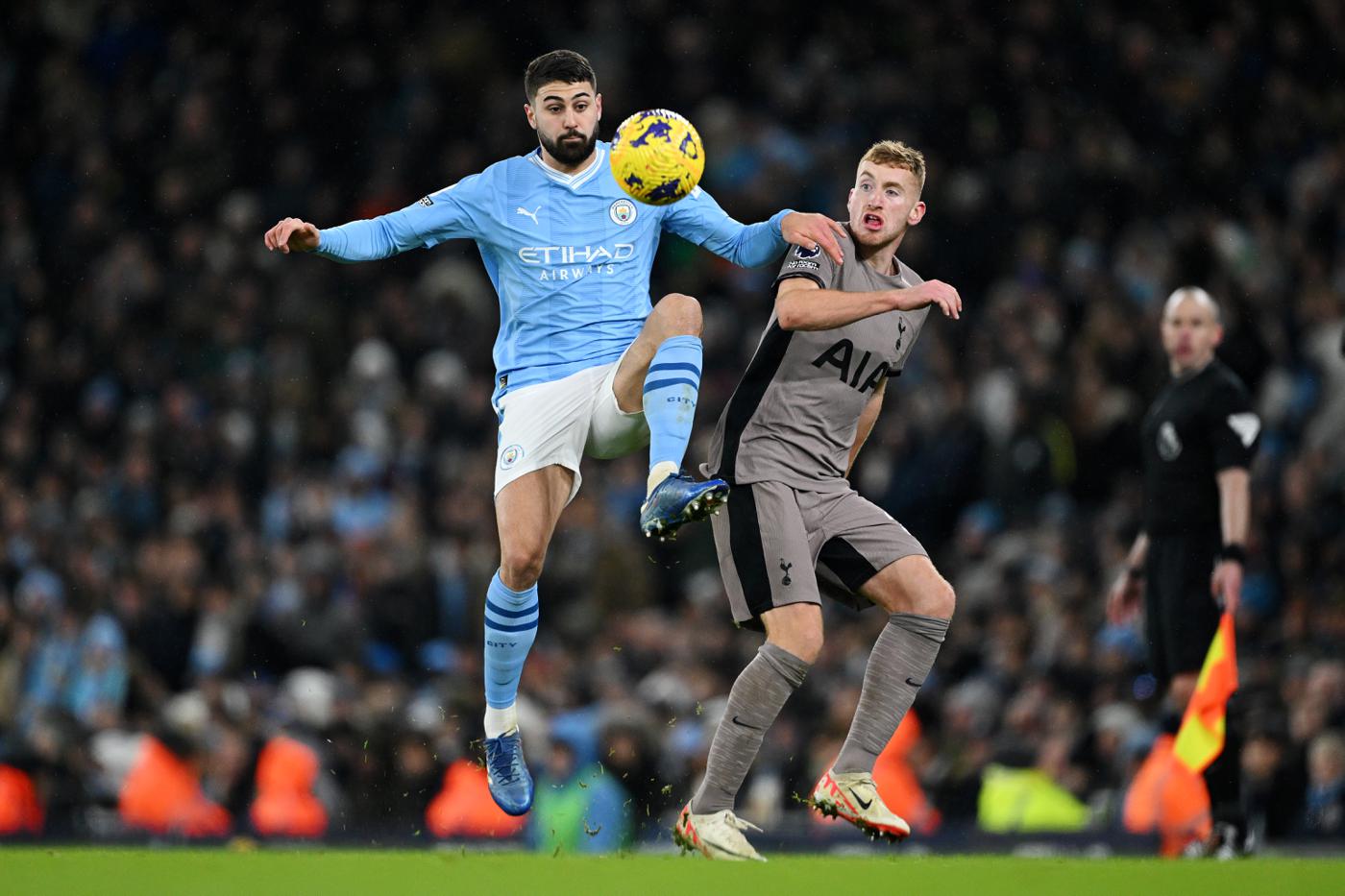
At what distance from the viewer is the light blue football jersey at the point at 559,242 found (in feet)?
23.5

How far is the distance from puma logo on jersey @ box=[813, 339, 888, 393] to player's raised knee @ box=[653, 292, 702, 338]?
47 cm

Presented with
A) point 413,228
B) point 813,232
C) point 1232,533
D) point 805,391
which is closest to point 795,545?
point 805,391

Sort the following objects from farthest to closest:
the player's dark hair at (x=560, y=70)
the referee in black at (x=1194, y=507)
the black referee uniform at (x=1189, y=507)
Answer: the black referee uniform at (x=1189, y=507) → the referee in black at (x=1194, y=507) → the player's dark hair at (x=560, y=70)

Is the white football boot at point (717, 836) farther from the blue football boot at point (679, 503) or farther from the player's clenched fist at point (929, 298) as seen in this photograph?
the player's clenched fist at point (929, 298)

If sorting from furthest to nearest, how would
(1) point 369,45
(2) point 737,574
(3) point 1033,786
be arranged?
(1) point 369,45, (3) point 1033,786, (2) point 737,574

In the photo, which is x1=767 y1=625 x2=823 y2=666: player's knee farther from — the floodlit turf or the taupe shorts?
the floodlit turf

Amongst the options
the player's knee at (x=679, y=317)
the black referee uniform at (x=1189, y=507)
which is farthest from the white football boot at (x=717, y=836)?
the black referee uniform at (x=1189, y=507)

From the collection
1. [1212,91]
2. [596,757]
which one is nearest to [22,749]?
[596,757]

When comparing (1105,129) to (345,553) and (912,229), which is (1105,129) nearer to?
→ (912,229)

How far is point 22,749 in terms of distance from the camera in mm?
11641

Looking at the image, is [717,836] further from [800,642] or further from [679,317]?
[679,317]

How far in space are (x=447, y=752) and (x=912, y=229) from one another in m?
5.72

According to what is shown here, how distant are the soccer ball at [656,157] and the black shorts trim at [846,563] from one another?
54.4 inches

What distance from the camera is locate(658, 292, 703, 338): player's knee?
6.92 metres
